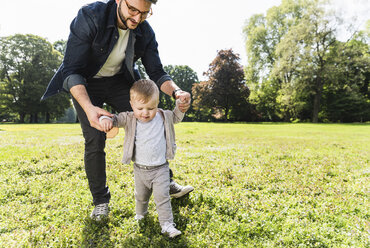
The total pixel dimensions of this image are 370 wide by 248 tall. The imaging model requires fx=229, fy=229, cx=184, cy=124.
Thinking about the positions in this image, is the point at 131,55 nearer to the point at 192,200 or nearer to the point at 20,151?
the point at 192,200

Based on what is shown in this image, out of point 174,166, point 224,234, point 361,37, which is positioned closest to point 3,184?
point 174,166

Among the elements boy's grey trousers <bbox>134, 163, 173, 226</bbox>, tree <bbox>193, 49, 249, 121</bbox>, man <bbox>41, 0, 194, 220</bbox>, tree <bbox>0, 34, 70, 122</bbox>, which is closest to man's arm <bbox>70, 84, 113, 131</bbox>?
man <bbox>41, 0, 194, 220</bbox>

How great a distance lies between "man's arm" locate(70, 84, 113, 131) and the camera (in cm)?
212

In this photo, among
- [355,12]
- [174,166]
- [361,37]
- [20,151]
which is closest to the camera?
[174,166]

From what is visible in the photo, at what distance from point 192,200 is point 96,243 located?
134 centimetres

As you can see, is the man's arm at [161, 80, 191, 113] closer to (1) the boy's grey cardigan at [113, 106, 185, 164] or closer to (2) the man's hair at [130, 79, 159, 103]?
(1) the boy's grey cardigan at [113, 106, 185, 164]

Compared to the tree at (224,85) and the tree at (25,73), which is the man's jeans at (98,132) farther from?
the tree at (25,73)

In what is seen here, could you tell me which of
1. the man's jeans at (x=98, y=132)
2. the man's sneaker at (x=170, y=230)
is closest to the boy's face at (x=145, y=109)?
the man's jeans at (x=98, y=132)

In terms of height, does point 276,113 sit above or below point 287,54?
below

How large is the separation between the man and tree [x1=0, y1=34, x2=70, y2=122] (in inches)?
1559

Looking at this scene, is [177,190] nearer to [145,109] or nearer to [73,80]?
[145,109]

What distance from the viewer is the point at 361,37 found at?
37.5 m

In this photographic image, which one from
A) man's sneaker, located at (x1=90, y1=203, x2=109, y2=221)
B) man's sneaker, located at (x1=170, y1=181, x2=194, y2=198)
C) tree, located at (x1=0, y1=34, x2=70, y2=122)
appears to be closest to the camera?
man's sneaker, located at (x1=90, y1=203, x2=109, y2=221)

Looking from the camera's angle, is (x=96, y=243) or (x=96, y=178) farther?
(x=96, y=178)
